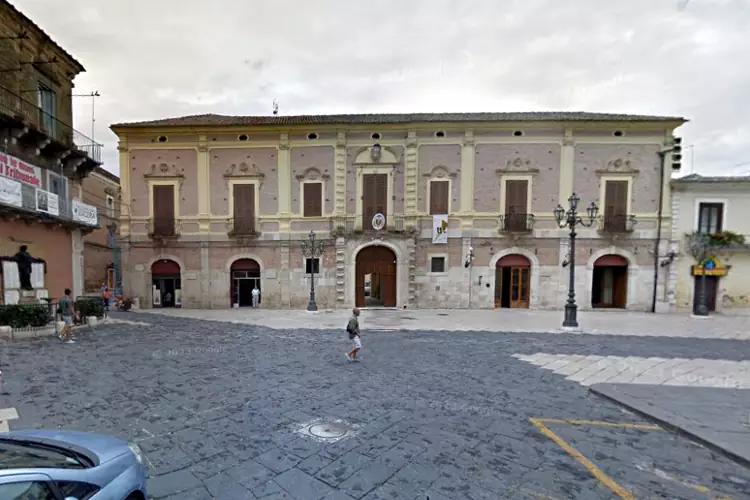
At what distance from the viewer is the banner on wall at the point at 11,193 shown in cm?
1100

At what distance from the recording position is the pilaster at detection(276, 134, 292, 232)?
2034 centimetres

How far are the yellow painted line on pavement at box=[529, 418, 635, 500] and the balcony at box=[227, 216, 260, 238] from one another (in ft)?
59.5

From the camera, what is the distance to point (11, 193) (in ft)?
37.3

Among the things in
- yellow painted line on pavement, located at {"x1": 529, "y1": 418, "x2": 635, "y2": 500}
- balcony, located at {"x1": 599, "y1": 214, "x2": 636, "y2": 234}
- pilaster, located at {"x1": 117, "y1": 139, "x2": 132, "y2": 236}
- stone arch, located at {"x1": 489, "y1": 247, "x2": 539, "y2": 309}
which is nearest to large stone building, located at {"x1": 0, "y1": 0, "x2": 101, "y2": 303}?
pilaster, located at {"x1": 117, "y1": 139, "x2": 132, "y2": 236}

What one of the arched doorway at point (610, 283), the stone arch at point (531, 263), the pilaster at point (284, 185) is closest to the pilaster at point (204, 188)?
the pilaster at point (284, 185)

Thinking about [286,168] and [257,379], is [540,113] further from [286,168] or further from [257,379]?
[257,379]

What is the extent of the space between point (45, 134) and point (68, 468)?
52.8 feet

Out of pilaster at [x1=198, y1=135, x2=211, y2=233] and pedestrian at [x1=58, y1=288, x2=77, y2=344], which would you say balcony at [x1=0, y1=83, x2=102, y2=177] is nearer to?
pilaster at [x1=198, y1=135, x2=211, y2=233]

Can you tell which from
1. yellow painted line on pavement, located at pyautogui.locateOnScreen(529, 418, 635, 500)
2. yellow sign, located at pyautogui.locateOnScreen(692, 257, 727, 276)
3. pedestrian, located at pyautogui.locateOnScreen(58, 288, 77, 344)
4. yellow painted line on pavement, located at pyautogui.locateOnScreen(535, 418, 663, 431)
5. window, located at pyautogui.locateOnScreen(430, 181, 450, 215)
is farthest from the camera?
window, located at pyautogui.locateOnScreen(430, 181, 450, 215)

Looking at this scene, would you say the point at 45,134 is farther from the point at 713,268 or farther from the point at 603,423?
the point at 713,268

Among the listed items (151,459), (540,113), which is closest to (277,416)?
(151,459)

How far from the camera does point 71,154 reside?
14930mm

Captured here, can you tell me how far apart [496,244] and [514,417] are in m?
15.9

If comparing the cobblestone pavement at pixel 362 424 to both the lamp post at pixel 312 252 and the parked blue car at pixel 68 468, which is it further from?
the lamp post at pixel 312 252
